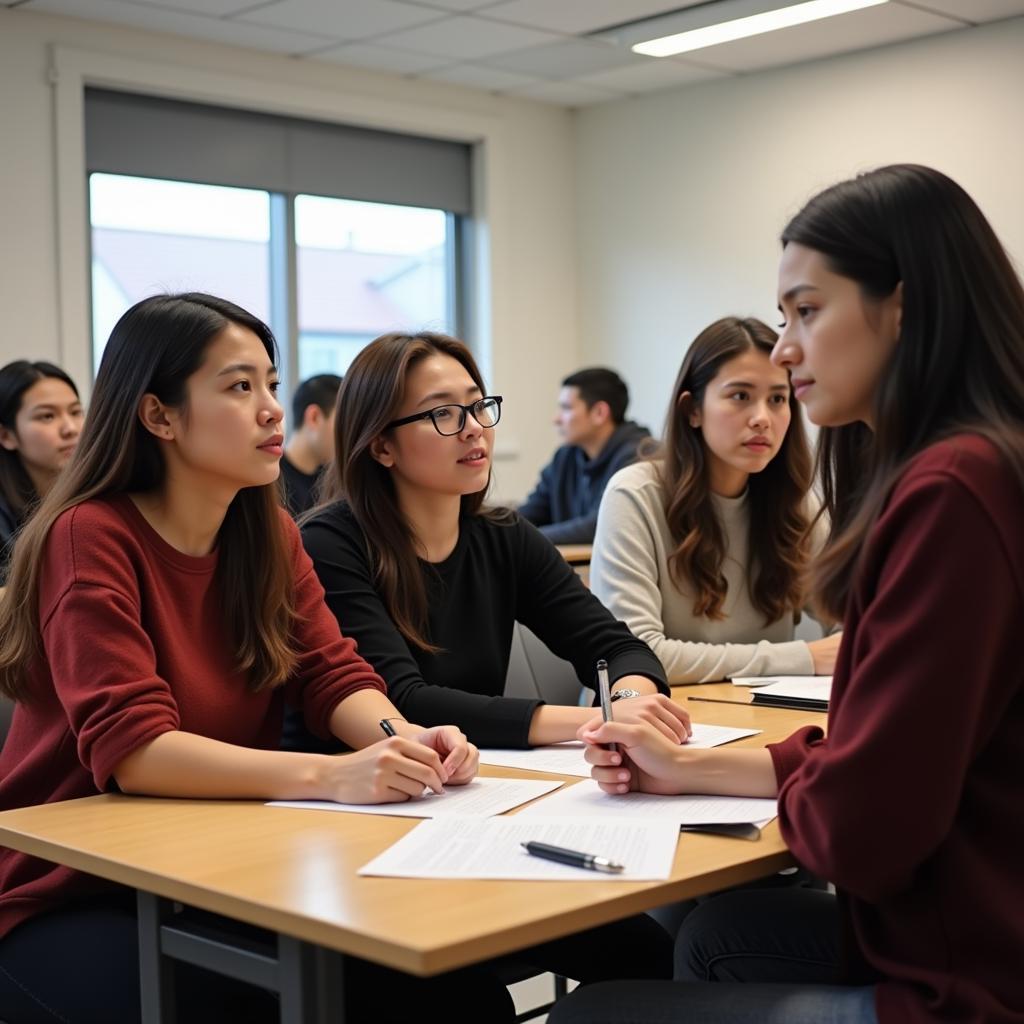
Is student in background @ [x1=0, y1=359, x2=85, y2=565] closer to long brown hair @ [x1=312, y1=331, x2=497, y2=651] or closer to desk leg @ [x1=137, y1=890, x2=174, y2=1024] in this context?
long brown hair @ [x1=312, y1=331, x2=497, y2=651]

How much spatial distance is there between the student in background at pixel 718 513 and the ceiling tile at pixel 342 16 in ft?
10.5

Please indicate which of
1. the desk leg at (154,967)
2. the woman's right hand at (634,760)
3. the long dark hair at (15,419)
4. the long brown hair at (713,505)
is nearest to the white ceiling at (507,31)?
the long dark hair at (15,419)

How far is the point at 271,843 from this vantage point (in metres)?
1.50

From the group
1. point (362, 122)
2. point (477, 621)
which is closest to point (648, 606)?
point (477, 621)

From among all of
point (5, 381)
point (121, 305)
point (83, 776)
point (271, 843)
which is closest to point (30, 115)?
point (121, 305)

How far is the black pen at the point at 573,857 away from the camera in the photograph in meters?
1.35

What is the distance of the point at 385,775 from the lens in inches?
65.8

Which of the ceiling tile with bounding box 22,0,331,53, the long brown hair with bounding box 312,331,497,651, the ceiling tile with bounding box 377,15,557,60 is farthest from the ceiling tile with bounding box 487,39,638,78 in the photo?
the long brown hair with bounding box 312,331,497,651

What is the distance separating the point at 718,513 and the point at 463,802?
54.4 inches

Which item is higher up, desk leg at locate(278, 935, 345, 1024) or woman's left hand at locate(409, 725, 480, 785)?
woman's left hand at locate(409, 725, 480, 785)

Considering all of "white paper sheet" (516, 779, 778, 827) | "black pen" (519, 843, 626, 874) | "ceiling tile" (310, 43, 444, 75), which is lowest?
"white paper sheet" (516, 779, 778, 827)

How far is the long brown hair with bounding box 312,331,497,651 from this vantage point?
90.0 inches

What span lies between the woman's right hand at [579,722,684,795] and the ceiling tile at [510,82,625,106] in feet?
19.0

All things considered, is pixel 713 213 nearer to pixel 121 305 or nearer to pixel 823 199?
pixel 121 305
